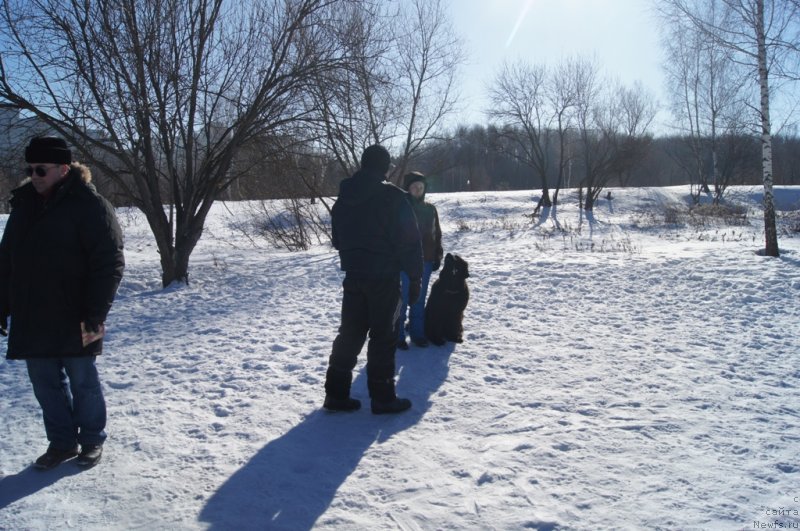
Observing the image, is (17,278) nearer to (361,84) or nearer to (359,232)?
(359,232)

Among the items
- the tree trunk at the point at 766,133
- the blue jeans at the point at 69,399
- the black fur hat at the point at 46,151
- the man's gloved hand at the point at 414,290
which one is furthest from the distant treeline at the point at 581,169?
the blue jeans at the point at 69,399

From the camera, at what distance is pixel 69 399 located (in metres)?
3.07

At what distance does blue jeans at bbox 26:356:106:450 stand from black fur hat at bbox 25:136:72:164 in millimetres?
1161

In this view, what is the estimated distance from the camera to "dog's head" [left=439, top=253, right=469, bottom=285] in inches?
217

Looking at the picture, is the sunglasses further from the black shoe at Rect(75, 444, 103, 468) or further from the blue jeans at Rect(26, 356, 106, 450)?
the black shoe at Rect(75, 444, 103, 468)

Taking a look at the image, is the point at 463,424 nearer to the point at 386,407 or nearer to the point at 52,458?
the point at 386,407

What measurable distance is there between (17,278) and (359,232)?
6.89ft

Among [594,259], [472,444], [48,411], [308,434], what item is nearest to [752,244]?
[594,259]

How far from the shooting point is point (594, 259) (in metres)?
10.0

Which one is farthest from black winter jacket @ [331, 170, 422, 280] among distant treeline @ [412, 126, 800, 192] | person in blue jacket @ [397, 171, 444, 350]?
distant treeline @ [412, 126, 800, 192]

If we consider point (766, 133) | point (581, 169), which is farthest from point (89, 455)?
point (581, 169)

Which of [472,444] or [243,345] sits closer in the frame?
[472,444]

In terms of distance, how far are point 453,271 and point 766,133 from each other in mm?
8514

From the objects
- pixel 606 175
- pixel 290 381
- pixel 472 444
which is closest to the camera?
pixel 472 444
